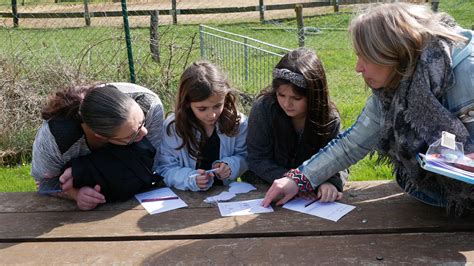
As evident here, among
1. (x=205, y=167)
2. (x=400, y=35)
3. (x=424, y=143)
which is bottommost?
(x=205, y=167)

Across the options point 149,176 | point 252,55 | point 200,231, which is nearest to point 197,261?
point 200,231

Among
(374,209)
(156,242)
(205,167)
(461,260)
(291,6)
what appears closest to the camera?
(461,260)

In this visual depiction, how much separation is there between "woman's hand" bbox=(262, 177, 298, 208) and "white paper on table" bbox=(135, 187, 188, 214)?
36cm

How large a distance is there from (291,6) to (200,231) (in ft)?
44.2

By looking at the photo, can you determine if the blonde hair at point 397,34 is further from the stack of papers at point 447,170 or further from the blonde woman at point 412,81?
the stack of papers at point 447,170

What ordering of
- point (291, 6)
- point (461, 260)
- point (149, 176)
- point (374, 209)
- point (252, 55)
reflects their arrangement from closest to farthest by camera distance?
point (461, 260) → point (374, 209) → point (149, 176) → point (252, 55) → point (291, 6)

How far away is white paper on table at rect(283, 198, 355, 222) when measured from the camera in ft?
7.46

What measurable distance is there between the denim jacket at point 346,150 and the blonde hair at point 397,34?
399 mm

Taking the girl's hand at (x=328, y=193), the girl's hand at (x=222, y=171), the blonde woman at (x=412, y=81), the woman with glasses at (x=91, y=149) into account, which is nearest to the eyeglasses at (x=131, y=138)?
the woman with glasses at (x=91, y=149)

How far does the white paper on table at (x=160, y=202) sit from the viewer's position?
94.4 inches

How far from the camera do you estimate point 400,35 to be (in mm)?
1904

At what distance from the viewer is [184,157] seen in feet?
9.56

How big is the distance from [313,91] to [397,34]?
0.84 meters

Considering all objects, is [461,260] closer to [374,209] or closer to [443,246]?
[443,246]
